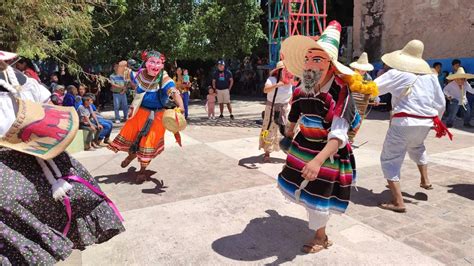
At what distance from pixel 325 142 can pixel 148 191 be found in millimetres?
2698

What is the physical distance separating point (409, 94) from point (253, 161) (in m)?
2.91

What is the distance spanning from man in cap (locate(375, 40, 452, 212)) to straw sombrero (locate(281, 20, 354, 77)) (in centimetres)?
120

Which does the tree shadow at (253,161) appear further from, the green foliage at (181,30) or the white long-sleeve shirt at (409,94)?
the green foliage at (181,30)

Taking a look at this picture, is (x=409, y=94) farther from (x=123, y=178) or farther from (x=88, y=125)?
(x=88, y=125)

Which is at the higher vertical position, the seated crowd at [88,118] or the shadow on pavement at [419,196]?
the seated crowd at [88,118]

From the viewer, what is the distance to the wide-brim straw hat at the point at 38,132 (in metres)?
2.31

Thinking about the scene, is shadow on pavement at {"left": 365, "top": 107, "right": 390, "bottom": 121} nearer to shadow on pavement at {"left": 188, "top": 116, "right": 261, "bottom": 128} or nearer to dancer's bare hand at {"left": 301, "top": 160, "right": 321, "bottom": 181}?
shadow on pavement at {"left": 188, "top": 116, "right": 261, "bottom": 128}

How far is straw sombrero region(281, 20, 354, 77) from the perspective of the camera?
3143 mm

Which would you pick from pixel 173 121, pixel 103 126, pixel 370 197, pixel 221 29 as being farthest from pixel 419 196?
pixel 221 29

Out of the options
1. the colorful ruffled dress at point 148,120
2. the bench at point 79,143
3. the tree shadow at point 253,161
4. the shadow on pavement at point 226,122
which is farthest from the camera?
the shadow on pavement at point 226,122

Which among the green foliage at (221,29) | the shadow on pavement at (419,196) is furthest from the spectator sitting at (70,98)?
the green foliage at (221,29)

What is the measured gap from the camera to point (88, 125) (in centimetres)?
770

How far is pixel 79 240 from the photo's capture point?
255 cm

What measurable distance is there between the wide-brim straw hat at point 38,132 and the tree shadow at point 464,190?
4503mm
